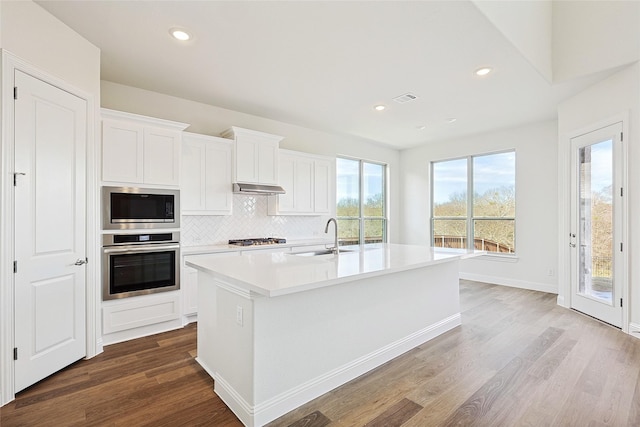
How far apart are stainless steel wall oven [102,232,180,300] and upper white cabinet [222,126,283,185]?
128cm

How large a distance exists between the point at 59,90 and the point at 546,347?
16.2ft

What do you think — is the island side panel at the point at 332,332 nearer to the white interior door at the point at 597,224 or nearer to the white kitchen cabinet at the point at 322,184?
the white interior door at the point at 597,224

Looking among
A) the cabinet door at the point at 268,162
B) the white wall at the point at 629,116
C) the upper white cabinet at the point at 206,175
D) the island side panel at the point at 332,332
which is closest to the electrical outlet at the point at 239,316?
the island side panel at the point at 332,332

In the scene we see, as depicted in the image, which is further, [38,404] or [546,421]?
[38,404]

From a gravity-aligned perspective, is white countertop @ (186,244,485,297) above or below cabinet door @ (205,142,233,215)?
below

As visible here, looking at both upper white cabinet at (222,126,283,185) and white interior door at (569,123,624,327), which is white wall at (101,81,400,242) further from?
white interior door at (569,123,624,327)

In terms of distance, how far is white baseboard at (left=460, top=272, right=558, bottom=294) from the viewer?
207 inches

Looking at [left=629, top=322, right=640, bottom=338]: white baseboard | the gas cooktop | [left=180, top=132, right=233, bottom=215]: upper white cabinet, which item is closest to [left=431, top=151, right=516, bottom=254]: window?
[left=629, top=322, right=640, bottom=338]: white baseboard

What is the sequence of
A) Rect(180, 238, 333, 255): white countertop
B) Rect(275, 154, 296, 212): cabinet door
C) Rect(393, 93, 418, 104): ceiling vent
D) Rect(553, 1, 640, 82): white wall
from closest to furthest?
Rect(553, 1, 640, 82): white wall
Rect(180, 238, 333, 255): white countertop
Rect(393, 93, 418, 104): ceiling vent
Rect(275, 154, 296, 212): cabinet door

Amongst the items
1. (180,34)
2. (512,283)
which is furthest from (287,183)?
(512,283)

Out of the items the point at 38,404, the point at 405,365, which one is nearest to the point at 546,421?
the point at 405,365

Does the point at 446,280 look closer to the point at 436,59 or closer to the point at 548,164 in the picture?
the point at 436,59

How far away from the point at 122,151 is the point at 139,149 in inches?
6.5

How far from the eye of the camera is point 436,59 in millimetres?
3121
